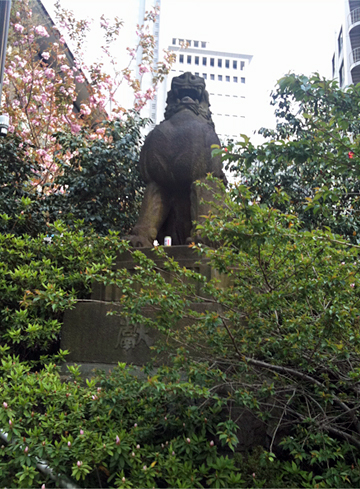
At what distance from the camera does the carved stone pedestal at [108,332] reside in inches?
142

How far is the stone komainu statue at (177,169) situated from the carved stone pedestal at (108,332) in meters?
0.57

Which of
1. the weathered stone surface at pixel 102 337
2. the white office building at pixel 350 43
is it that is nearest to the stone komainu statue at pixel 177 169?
the weathered stone surface at pixel 102 337

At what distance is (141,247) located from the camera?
420 centimetres

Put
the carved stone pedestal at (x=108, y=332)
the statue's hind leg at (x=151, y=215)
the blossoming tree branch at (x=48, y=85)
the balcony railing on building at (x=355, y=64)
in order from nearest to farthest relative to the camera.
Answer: the carved stone pedestal at (x=108, y=332)
the statue's hind leg at (x=151, y=215)
the blossoming tree branch at (x=48, y=85)
the balcony railing on building at (x=355, y=64)

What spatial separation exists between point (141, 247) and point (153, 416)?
1.82m

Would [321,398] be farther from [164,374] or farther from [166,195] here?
[166,195]

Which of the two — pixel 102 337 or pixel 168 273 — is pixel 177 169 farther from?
pixel 102 337

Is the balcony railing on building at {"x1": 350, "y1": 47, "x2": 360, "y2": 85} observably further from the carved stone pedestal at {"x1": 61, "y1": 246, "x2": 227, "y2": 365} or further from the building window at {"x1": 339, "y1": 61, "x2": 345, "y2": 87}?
the carved stone pedestal at {"x1": 61, "y1": 246, "x2": 227, "y2": 365}

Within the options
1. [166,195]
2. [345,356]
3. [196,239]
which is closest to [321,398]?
[345,356]

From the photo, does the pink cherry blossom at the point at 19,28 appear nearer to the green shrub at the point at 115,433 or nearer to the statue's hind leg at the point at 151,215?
the statue's hind leg at the point at 151,215

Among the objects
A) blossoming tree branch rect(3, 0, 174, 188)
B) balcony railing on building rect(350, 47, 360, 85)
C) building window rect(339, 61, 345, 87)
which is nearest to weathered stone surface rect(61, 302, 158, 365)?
blossoming tree branch rect(3, 0, 174, 188)

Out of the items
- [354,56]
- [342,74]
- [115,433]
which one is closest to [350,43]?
[354,56]

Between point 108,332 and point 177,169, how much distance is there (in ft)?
5.72

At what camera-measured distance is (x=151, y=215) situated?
4.53 m
